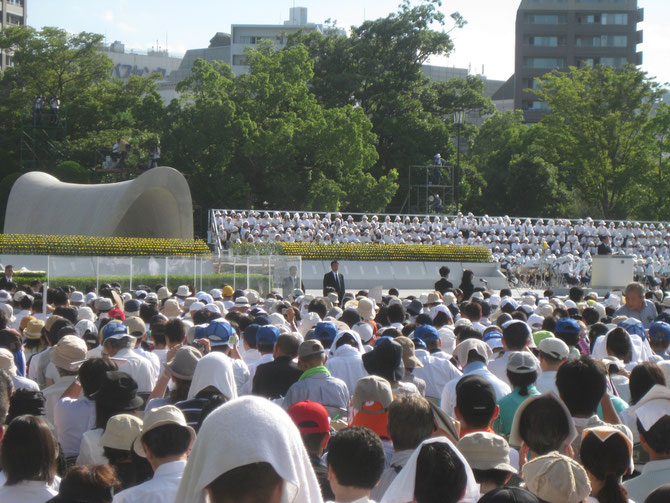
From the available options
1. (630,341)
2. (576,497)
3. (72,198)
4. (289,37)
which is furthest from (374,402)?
(289,37)

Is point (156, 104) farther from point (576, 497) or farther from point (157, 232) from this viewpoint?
point (576, 497)

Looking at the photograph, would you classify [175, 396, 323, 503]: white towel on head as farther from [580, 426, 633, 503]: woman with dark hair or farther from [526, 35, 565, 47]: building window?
[526, 35, 565, 47]: building window

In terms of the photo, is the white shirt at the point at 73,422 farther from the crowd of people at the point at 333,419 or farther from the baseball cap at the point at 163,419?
the baseball cap at the point at 163,419

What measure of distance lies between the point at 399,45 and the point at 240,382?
157ft

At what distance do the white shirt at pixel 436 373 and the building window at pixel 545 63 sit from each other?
88.5m

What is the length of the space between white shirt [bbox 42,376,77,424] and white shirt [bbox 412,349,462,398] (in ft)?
9.10

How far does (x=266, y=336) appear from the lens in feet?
24.8

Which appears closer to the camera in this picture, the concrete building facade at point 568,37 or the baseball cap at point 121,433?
the baseball cap at point 121,433

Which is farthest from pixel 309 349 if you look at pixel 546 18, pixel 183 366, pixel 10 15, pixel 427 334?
pixel 546 18

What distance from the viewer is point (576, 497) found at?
3.51m

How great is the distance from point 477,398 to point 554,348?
1717mm

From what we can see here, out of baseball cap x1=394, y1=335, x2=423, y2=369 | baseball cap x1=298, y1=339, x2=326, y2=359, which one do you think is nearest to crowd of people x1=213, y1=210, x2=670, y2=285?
baseball cap x1=394, y1=335, x2=423, y2=369

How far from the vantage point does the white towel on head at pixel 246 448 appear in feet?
7.88

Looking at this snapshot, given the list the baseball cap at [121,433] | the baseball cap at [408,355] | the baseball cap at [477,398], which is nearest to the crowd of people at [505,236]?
the baseball cap at [408,355]
